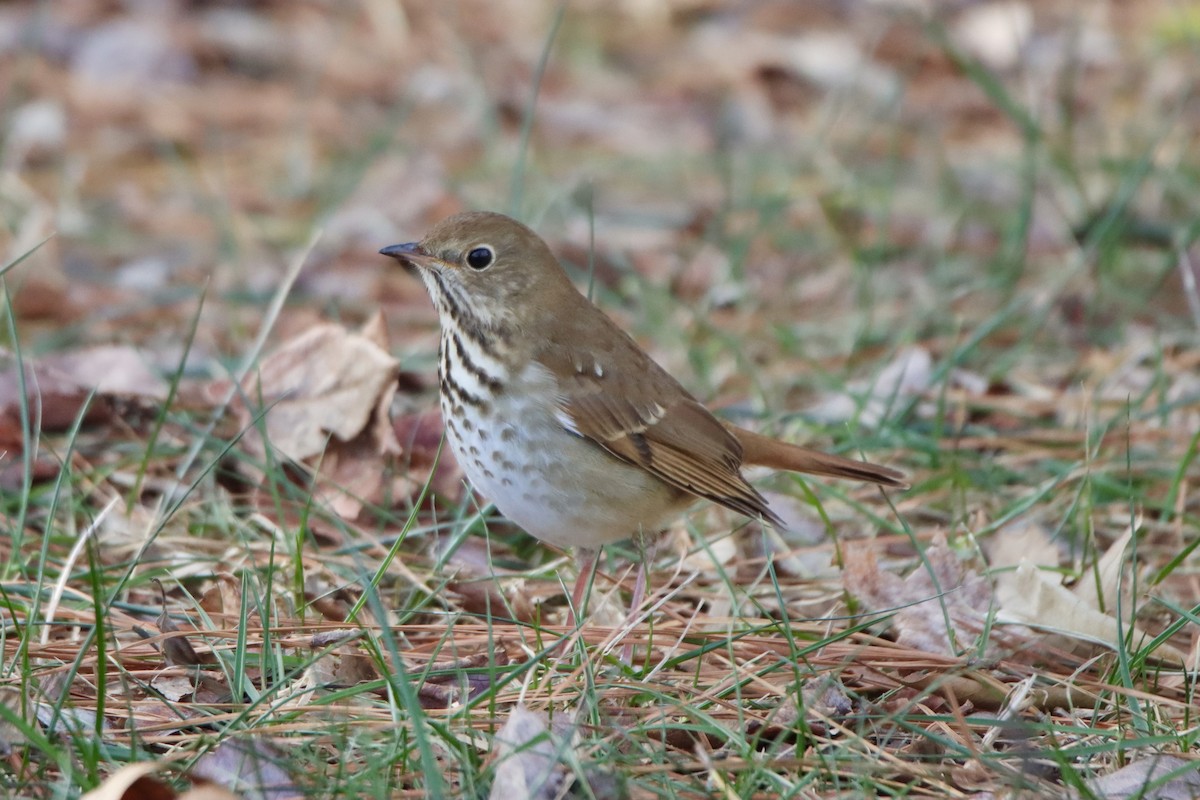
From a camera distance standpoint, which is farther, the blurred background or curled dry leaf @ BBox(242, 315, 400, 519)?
the blurred background

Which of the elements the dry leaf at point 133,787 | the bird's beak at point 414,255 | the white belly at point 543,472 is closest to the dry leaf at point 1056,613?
the white belly at point 543,472

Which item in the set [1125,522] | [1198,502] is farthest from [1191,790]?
[1198,502]

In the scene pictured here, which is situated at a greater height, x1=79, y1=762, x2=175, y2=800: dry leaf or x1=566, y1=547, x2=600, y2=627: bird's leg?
x1=79, y1=762, x2=175, y2=800: dry leaf

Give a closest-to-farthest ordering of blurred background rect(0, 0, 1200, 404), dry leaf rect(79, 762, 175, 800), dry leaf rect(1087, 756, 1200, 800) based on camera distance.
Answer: dry leaf rect(79, 762, 175, 800)
dry leaf rect(1087, 756, 1200, 800)
blurred background rect(0, 0, 1200, 404)

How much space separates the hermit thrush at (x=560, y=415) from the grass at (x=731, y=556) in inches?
7.5

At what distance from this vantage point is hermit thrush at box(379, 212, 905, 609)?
3561 millimetres

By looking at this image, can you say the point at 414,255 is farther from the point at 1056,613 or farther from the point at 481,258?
the point at 1056,613

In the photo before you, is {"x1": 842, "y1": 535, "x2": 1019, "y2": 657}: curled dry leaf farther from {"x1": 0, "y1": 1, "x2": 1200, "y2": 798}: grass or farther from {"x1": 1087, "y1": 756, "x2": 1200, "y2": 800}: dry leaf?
{"x1": 1087, "y1": 756, "x2": 1200, "y2": 800}: dry leaf

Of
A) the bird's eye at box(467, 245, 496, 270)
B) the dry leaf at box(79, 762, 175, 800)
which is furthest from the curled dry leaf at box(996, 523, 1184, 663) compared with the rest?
the dry leaf at box(79, 762, 175, 800)

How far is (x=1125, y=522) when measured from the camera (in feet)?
13.1

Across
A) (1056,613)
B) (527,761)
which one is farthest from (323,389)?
(1056,613)

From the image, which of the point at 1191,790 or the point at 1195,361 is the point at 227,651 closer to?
the point at 1191,790


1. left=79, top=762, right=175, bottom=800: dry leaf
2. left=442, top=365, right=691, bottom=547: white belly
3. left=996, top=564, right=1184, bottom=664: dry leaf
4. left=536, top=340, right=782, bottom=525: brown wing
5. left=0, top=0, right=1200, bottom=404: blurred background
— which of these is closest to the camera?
left=79, top=762, right=175, bottom=800: dry leaf

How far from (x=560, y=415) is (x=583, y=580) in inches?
16.9
